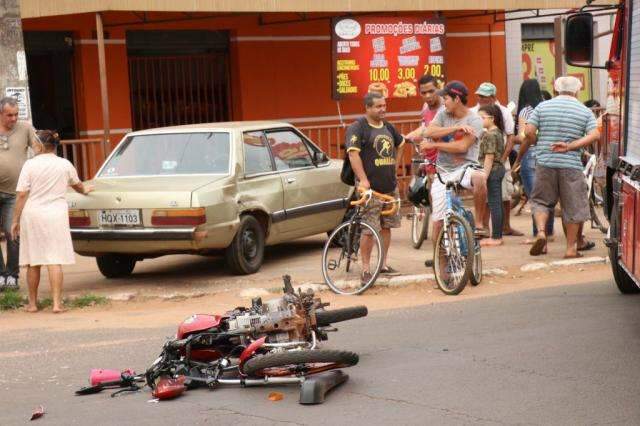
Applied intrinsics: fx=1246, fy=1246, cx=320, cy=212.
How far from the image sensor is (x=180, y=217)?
11.6 m

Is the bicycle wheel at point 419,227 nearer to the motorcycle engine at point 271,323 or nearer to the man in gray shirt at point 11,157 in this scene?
the man in gray shirt at point 11,157

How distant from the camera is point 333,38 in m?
18.4

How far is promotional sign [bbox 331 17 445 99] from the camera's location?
18.5 m

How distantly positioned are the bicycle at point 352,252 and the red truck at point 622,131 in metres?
2.20

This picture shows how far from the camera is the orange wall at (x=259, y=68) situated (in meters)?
18.2

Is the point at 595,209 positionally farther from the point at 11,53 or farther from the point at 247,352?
the point at 247,352

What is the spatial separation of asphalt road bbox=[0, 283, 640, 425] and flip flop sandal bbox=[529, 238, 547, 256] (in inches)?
95.4

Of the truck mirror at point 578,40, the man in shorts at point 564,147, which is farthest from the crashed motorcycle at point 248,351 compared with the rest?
the man in shorts at point 564,147

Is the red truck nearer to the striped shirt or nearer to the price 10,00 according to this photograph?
the striped shirt

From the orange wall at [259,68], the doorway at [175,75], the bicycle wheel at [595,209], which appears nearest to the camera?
the bicycle wheel at [595,209]

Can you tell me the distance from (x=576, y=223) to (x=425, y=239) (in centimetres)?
235

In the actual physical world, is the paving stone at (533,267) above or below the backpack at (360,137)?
below

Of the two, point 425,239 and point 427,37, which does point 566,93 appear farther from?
point 427,37

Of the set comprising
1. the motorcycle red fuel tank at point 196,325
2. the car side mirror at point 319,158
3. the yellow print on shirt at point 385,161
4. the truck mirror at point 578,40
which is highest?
the truck mirror at point 578,40
